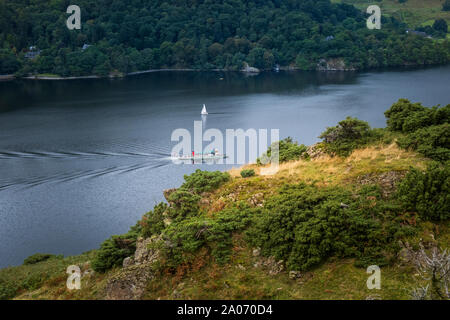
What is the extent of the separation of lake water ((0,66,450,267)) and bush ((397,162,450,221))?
1946 centimetres

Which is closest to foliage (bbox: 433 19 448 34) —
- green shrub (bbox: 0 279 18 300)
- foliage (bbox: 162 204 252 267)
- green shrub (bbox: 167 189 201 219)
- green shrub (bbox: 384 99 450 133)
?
green shrub (bbox: 384 99 450 133)

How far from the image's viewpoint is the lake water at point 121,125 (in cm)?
3189

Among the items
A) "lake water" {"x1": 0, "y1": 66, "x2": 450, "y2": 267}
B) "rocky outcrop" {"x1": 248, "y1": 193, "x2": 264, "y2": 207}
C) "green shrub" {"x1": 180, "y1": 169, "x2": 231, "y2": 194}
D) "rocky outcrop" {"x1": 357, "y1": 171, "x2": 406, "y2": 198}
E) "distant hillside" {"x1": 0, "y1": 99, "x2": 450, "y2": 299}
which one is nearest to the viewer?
"distant hillside" {"x1": 0, "y1": 99, "x2": 450, "y2": 299}

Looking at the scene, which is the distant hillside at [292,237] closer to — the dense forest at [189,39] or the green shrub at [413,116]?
the green shrub at [413,116]

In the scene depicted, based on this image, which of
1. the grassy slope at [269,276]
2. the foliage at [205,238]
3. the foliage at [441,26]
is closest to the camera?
the grassy slope at [269,276]

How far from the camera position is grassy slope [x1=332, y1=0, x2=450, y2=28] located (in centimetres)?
14338

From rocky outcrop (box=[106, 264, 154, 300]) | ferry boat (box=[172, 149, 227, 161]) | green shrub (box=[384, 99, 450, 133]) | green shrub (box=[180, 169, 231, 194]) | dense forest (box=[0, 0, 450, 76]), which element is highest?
dense forest (box=[0, 0, 450, 76])

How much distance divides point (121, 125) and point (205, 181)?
4093cm

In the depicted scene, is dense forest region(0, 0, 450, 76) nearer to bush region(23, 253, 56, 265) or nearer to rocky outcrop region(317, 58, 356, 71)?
rocky outcrop region(317, 58, 356, 71)

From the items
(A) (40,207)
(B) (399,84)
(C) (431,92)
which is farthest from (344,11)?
(A) (40,207)

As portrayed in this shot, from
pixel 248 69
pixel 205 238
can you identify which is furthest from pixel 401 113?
pixel 248 69

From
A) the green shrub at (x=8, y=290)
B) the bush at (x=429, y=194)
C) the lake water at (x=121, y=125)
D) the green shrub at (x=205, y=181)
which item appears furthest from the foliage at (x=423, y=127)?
the lake water at (x=121, y=125)

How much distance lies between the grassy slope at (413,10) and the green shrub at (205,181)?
139799 millimetres

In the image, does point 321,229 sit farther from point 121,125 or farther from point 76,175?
point 121,125
